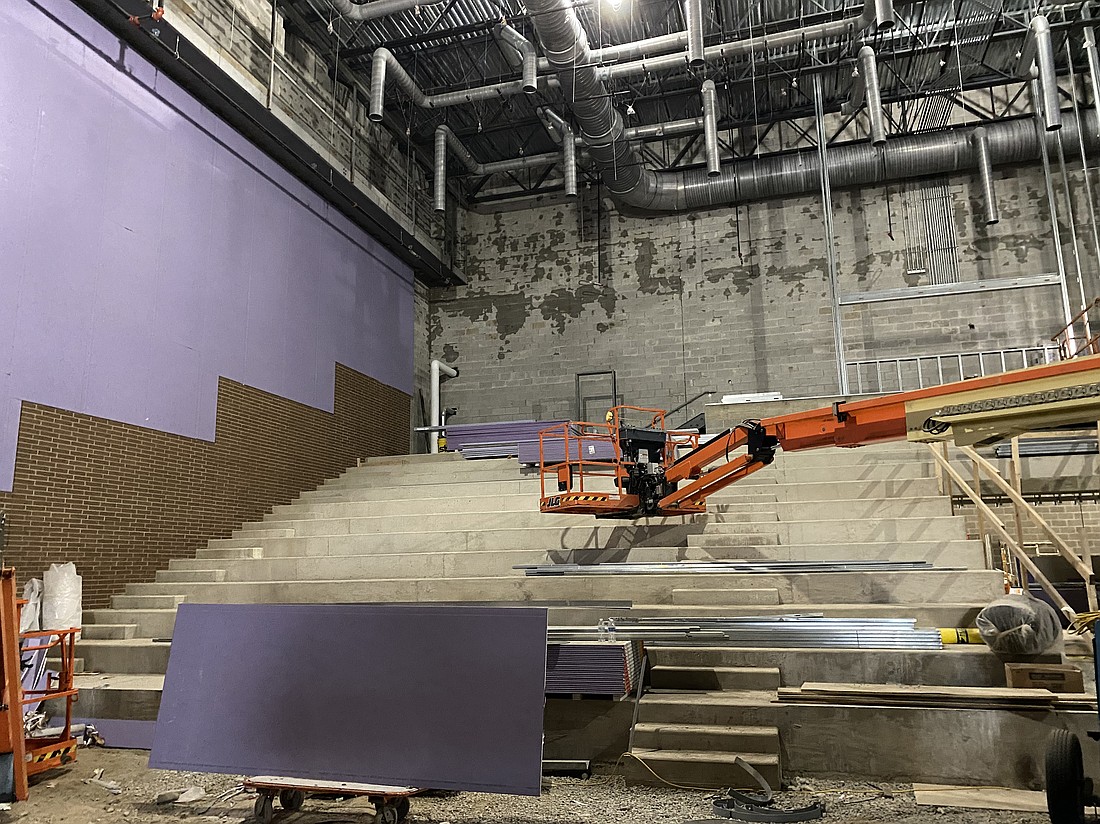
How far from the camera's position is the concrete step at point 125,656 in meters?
8.06

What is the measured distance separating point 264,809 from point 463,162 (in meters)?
16.3

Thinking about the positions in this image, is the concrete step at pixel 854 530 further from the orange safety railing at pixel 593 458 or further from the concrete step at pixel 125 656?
the concrete step at pixel 125 656

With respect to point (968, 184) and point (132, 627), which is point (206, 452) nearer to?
point (132, 627)

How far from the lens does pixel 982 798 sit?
16.1 ft

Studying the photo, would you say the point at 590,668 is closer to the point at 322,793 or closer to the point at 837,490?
the point at 322,793

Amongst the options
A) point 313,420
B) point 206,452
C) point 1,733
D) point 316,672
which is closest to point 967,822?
point 316,672

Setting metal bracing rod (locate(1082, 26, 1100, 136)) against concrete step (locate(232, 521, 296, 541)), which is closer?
concrete step (locate(232, 521, 296, 541))

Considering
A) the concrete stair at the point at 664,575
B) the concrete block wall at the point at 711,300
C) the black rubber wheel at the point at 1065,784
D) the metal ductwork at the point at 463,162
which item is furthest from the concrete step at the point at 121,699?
the concrete block wall at the point at 711,300

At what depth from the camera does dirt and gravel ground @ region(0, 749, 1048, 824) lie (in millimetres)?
4773

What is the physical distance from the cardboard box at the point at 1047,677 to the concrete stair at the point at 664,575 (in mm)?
204

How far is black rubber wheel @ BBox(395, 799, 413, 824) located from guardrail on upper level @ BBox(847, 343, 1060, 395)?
13.8 m

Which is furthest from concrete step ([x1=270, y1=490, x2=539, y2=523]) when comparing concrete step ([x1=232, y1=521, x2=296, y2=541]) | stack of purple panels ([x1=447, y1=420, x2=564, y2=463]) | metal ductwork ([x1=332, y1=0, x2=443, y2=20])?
metal ductwork ([x1=332, y1=0, x2=443, y2=20])

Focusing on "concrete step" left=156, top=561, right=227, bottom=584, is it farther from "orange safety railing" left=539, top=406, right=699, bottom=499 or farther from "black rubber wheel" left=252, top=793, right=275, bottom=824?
"black rubber wheel" left=252, top=793, right=275, bottom=824

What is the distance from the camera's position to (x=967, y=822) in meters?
4.56
